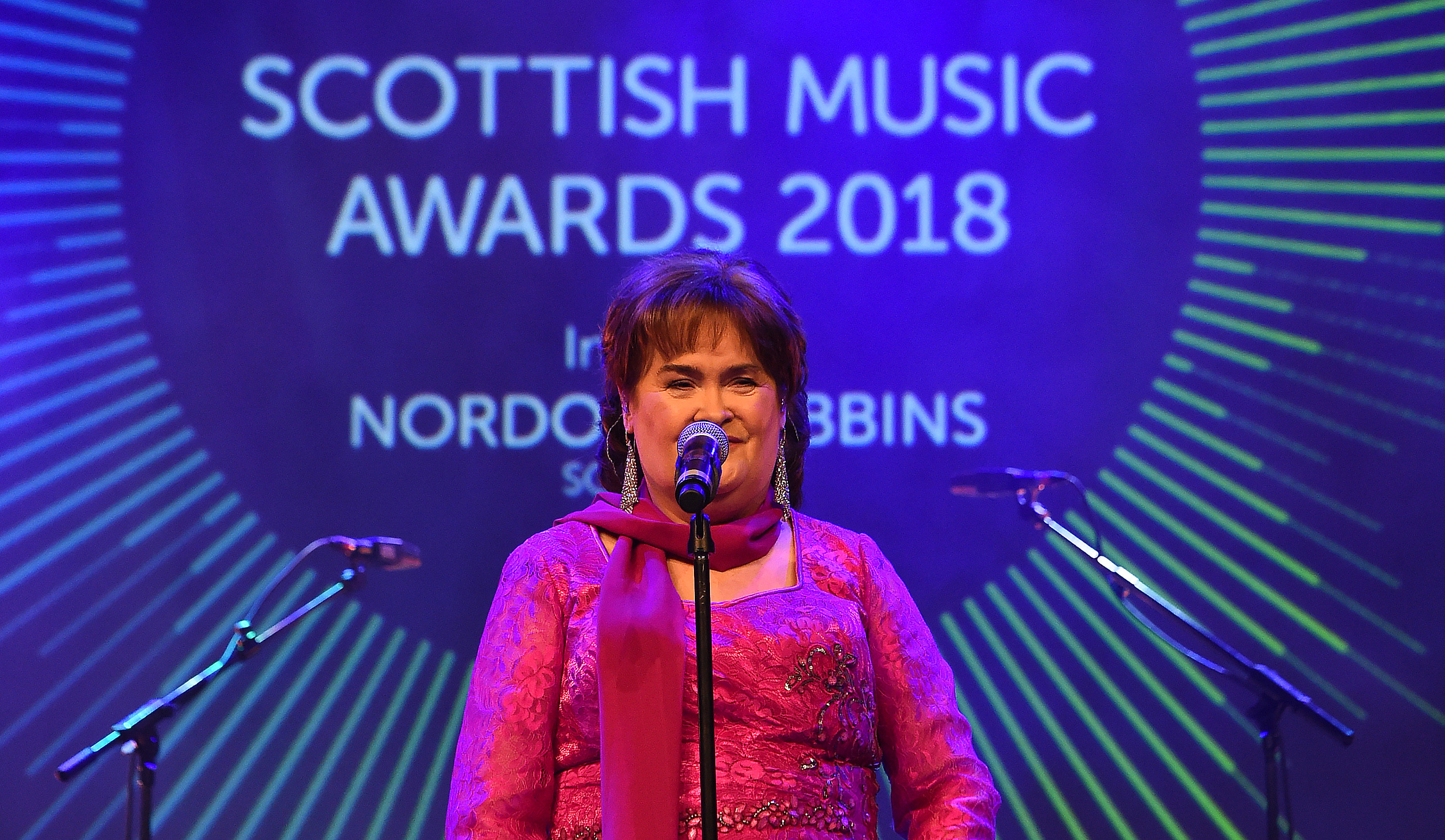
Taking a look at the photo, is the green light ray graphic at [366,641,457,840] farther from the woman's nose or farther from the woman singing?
the woman's nose

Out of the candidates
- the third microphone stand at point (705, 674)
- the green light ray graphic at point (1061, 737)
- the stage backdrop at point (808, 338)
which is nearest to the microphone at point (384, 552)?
the stage backdrop at point (808, 338)

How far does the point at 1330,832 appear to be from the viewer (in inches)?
124

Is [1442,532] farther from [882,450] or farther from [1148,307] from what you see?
[882,450]

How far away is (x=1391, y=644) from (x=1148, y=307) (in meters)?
1.15

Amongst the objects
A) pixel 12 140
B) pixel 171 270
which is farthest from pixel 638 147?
pixel 12 140

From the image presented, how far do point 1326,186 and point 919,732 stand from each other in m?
2.55

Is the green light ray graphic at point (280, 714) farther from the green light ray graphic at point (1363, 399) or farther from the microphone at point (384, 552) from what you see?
the green light ray graphic at point (1363, 399)

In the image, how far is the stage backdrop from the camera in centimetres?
317

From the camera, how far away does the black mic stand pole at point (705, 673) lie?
1153 millimetres

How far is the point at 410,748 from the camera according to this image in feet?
10.3

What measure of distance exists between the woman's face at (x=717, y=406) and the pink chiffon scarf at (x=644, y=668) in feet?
0.23

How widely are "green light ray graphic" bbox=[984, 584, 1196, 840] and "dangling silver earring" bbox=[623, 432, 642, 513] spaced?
179 cm

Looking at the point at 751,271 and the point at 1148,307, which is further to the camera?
the point at 1148,307

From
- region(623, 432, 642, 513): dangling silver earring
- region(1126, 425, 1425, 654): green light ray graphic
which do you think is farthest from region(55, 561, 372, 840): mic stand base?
region(1126, 425, 1425, 654): green light ray graphic
